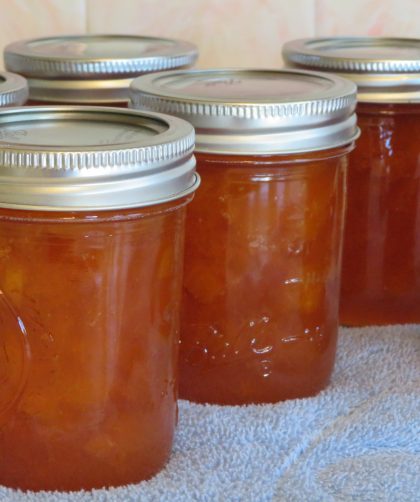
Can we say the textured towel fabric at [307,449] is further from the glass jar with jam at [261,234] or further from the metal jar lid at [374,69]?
the metal jar lid at [374,69]

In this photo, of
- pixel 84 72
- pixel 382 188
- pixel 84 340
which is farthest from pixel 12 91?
pixel 382 188

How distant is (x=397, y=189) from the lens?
94 centimetres

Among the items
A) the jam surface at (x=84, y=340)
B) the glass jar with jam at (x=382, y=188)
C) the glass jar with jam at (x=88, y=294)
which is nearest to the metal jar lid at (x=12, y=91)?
the glass jar with jam at (x=88, y=294)

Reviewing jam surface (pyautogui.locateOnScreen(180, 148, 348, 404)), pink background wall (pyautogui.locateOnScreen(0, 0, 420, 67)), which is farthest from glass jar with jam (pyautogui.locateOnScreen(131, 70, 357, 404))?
pink background wall (pyautogui.locateOnScreen(0, 0, 420, 67))

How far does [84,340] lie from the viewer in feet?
2.15

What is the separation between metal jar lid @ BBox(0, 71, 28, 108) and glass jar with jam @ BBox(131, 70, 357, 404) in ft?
0.31

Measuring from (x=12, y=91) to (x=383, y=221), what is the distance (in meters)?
0.38

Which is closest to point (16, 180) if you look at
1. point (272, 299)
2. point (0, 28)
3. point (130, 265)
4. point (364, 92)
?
point (130, 265)

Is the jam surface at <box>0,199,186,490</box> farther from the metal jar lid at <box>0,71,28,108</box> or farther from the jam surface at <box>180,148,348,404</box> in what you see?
the metal jar lid at <box>0,71,28,108</box>

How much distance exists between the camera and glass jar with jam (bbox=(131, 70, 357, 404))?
754 mm

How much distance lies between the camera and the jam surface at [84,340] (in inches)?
25.0

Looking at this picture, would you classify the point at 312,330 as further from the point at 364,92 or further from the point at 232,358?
the point at 364,92

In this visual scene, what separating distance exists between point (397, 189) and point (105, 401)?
40cm

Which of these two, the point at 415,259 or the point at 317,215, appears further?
the point at 415,259
